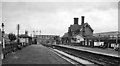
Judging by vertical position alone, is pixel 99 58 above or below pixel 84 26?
below

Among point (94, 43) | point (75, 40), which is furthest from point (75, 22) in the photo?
point (94, 43)

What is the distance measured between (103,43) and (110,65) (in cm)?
3792

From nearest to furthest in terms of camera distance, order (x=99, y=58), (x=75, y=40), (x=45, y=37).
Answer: (x=99, y=58) → (x=75, y=40) → (x=45, y=37)

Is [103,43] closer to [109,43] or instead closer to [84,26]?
[109,43]

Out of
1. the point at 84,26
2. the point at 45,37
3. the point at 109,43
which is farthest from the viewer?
the point at 45,37

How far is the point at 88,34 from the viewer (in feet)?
298

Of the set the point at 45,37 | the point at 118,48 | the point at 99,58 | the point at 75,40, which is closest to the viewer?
the point at 99,58

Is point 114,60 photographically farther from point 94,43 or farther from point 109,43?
point 94,43

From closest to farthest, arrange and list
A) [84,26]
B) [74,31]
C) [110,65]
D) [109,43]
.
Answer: [110,65] → [109,43] → [84,26] → [74,31]

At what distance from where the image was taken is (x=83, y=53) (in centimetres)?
2361

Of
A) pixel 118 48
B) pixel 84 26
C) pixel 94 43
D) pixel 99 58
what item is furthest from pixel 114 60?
pixel 84 26

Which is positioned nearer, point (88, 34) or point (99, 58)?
point (99, 58)

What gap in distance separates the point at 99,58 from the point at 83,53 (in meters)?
6.30

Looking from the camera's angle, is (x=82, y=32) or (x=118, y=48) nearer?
(x=118, y=48)
